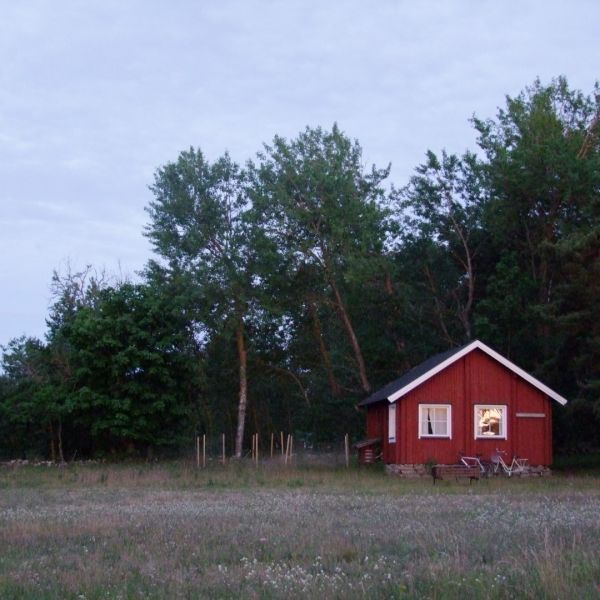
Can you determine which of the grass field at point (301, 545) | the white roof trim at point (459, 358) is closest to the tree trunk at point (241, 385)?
the white roof trim at point (459, 358)

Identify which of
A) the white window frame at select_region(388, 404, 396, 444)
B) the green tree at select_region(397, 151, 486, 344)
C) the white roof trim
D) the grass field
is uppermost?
the green tree at select_region(397, 151, 486, 344)

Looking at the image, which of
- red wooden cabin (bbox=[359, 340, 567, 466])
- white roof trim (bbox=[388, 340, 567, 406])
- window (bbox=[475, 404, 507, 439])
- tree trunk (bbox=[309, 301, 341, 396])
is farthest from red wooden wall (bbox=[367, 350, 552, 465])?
tree trunk (bbox=[309, 301, 341, 396])

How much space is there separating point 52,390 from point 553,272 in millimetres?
25884

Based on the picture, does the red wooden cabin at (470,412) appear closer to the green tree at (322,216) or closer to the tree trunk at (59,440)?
the green tree at (322,216)

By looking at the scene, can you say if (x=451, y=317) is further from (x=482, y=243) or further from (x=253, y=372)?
(x=253, y=372)

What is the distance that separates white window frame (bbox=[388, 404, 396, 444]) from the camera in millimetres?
37781

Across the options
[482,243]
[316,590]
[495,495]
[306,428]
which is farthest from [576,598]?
[306,428]

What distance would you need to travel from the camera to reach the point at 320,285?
52.3 meters

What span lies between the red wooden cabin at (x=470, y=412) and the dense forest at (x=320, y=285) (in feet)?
14.8

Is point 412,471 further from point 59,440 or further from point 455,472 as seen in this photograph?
point 59,440

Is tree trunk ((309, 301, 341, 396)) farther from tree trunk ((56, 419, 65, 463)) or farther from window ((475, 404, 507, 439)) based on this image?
window ((475, 404, 507, 439))

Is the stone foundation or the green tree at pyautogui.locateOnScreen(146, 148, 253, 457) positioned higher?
the green tree at pyautogui.locateOnScreen(146, 148, 253, 457)

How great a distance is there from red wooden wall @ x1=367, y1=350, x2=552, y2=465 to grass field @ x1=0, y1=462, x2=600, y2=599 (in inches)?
402

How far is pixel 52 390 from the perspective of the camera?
157ft
